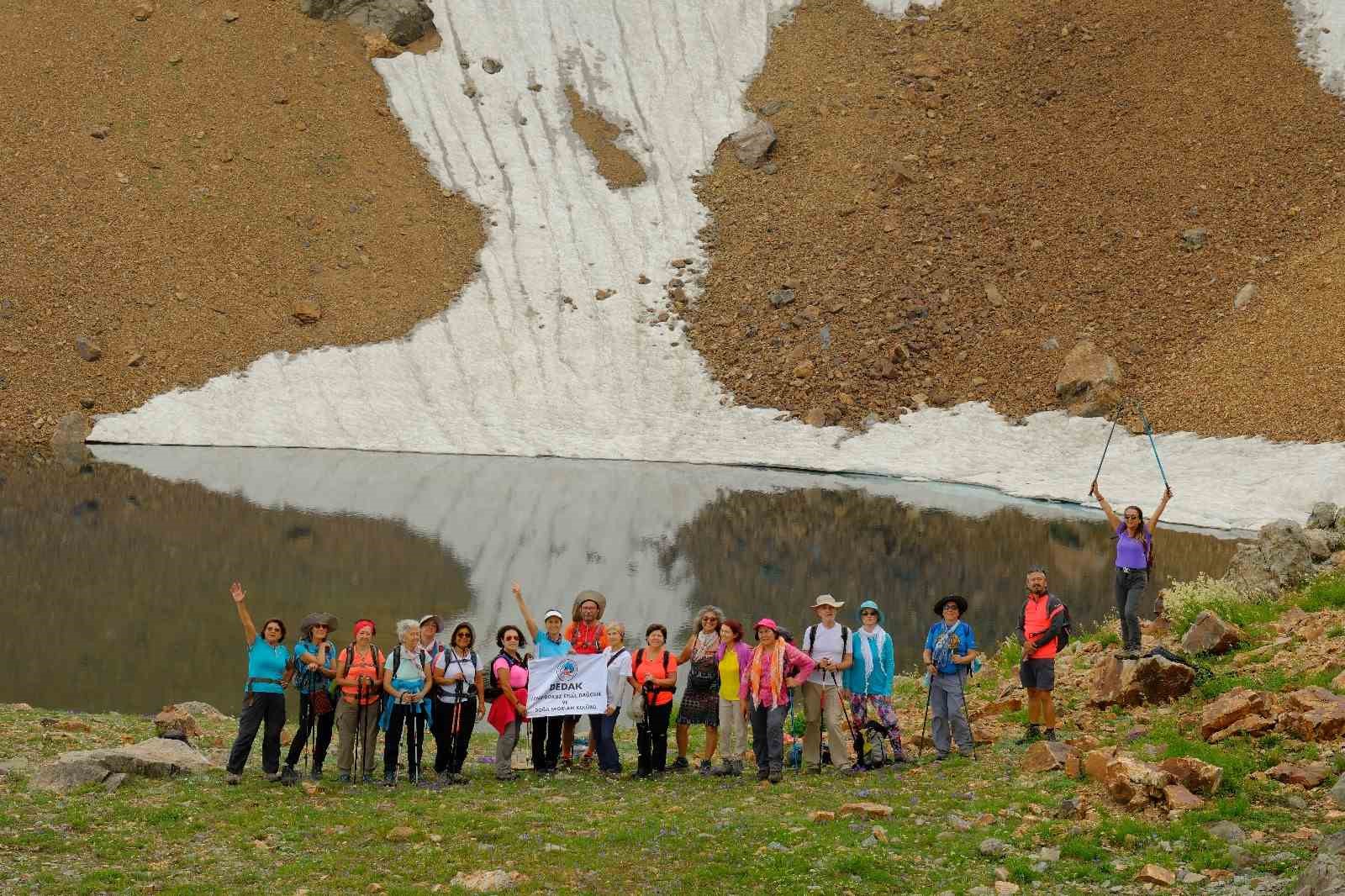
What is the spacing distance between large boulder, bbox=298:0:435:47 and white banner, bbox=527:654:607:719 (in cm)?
5807

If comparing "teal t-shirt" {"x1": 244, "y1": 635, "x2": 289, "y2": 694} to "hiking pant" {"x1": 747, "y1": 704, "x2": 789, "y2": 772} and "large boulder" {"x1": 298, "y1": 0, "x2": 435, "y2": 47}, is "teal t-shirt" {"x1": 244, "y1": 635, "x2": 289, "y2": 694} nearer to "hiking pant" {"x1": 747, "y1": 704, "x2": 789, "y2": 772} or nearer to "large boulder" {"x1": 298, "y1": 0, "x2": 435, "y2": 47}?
"hiking pant" {"x1": 747, "y1": 704, "x2": 789, "y2": 772}

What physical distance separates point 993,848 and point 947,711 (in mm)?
4138

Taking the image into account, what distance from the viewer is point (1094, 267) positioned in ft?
165

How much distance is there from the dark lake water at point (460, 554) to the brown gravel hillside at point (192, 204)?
1151 centimetres

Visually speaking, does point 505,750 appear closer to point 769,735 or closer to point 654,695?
point 654,695

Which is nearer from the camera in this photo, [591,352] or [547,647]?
[547,647]

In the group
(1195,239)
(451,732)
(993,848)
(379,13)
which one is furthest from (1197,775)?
(379,13)

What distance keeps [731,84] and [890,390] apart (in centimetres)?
2463

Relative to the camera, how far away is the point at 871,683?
13773 millimetres

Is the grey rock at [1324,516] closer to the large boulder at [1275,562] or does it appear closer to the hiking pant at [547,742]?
the large boulder at [1275,562]

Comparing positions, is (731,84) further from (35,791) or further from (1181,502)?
(35,791)

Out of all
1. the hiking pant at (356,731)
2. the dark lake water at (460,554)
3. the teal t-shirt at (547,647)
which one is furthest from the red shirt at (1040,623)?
the hiking pant at (356,731)

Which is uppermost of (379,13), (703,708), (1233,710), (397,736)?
(379,13)

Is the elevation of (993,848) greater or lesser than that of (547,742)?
lesser
